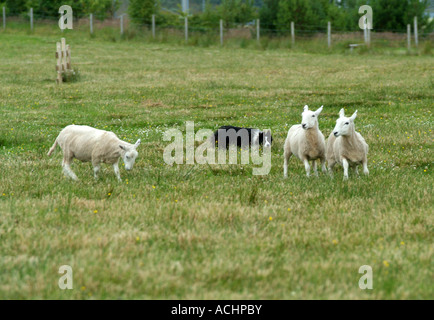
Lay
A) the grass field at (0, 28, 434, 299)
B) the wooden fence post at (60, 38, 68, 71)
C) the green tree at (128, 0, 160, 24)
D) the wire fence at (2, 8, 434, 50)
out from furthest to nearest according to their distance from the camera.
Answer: the green tree at (128, 0, 160, 24), the wire fence at (2, 8, 434, 50), the wooden fence post at (60, 38, 68, 71), the grass field at (0, 28, 434, 299)

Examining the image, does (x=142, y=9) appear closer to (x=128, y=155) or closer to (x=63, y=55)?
(x=63, y=55)

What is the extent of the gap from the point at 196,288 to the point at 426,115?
41.7 feet

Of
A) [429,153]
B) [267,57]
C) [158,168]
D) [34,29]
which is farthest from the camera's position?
[34,29]

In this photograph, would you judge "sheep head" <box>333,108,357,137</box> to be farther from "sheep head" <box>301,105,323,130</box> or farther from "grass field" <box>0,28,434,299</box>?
"grass field" <box>0,28,434,299</box>

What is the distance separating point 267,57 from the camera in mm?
32625

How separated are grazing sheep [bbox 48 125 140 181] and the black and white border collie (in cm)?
381

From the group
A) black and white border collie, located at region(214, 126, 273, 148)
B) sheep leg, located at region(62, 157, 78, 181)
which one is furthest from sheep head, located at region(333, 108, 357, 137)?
sheep leg, located at region(62, 157, 78, 181)

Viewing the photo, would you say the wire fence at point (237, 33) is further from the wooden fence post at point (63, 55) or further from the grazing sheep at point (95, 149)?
the grazing sheep at point (95, 149)

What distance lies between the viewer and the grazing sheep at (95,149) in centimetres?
863

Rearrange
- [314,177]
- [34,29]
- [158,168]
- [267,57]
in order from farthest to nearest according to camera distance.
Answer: [34,29]
[267,57]
[158,168]
[314,177]

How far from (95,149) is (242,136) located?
436cm

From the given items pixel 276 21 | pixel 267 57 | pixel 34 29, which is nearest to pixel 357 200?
pixel 267 57

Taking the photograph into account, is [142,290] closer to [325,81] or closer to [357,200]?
[357,200]

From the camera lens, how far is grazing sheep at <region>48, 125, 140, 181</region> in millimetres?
8634
